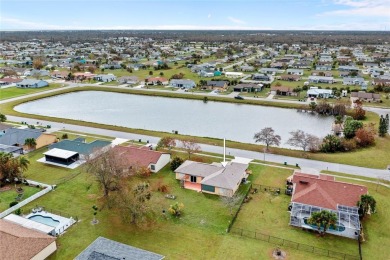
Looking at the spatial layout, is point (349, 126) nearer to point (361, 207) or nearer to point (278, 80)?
point (361, 207)

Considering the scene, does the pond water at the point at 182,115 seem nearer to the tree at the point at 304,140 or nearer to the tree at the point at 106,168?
the tree at the point at 304,140

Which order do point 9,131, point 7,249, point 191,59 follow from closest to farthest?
point 7,249 → point 9,131 → point 191,59

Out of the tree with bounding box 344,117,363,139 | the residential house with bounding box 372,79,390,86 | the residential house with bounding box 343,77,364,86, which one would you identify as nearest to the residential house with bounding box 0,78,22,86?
the tree with bounding box 344,117,363,139

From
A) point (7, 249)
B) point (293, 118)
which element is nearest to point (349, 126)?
point (293, 118)

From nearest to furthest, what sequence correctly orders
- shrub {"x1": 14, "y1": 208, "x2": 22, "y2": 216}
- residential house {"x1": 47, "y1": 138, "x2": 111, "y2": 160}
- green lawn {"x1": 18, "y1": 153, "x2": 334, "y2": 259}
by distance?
green lawn {"x1": 18, "y1": 153, "x2": 334, "y2": 259} < shrub {"x1": 14, "y1": 208, "x2": 22, "y2": 216} < residential house {"x1": 47, "y1": 138, "x2": 111, "y2": 160}

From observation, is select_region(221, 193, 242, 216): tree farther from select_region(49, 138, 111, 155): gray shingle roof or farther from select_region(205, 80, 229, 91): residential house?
select_region(205, 80, 229, 91): residential house

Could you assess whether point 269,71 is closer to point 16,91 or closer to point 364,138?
point 364,138

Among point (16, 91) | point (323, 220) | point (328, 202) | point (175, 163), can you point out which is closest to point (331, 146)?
point (328, 202)
